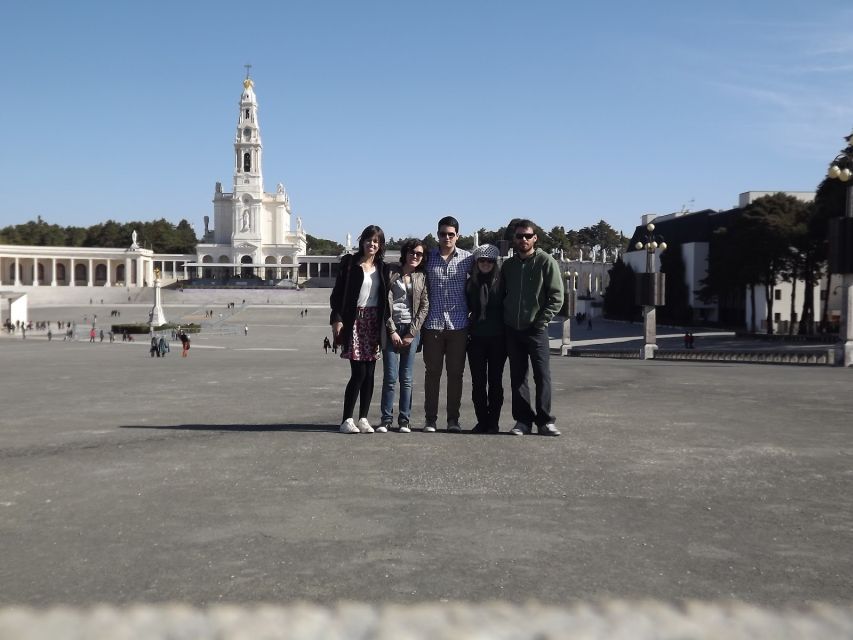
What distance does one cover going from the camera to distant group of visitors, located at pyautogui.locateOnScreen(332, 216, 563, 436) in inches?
324

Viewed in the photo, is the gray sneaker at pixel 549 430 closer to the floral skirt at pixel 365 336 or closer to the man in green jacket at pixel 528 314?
the man in green jacket at pixel 528 314

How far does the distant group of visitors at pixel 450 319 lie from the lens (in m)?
8.23

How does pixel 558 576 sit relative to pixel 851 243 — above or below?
below

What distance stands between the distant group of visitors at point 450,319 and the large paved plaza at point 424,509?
52 cm

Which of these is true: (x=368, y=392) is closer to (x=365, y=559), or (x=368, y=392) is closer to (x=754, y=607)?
(x=365, y=559)

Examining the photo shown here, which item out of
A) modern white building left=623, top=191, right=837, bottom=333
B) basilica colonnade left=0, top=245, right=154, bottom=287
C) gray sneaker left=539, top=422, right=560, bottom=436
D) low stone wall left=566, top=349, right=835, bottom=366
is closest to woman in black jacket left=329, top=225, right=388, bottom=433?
gray sneaker left=539, top=422, right=560, bottom=436

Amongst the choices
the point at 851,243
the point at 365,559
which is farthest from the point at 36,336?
the point at 365,559

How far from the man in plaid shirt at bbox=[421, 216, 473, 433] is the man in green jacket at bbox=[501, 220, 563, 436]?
0.45 meters

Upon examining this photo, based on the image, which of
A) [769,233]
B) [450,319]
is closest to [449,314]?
[450,319]

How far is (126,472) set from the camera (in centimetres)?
628

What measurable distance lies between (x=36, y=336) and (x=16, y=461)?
5856cm

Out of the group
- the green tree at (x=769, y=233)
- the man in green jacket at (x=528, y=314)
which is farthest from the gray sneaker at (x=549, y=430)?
the green tree at (x=769, y=233)

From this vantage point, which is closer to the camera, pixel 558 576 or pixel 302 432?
pixel 558 576

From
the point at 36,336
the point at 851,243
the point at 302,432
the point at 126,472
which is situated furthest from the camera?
the point at 36,336
